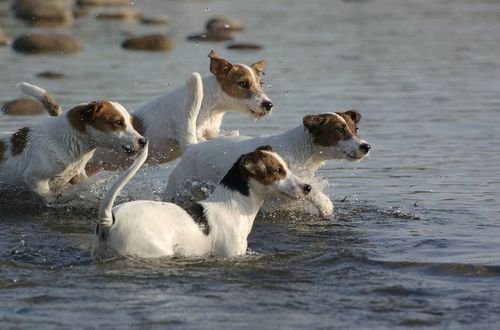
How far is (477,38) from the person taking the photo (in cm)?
2441

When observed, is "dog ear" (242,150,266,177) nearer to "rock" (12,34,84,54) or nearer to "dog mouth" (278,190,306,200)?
"dog mouth" (278,190,306,200)

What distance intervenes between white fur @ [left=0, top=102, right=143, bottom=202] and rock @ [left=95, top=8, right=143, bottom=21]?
65.6ft

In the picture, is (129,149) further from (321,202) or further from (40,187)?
(321,202)

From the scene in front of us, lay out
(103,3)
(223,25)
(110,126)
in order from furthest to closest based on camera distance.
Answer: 1. (103,3)
2. (223,25)
3. (110,126)

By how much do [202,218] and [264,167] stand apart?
62cm

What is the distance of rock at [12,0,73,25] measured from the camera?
29156 millimetres

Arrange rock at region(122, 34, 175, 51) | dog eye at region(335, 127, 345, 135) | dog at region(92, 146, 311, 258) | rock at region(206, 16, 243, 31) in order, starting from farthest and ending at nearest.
→ rock at region(206, 16, 243, 31), rock at region(122, 34, 175, 51), dog eye at region(335, 127, 345, 135), dog at region(92, 146, 311, 258)

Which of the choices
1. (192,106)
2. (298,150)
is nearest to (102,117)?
(192,106)

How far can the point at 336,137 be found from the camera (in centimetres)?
1048

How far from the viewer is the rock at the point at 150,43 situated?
77.4 ft

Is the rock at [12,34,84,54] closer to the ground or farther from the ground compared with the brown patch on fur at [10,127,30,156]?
closer to the ground

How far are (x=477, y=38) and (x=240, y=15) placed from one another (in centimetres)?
804

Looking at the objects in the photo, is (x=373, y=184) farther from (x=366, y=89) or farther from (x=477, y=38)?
(x=477, y=38)

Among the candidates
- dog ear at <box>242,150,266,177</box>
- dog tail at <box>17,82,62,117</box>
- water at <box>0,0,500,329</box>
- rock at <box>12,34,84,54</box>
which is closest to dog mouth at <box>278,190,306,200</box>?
dog ear at <box>242,150,266,177</box>
